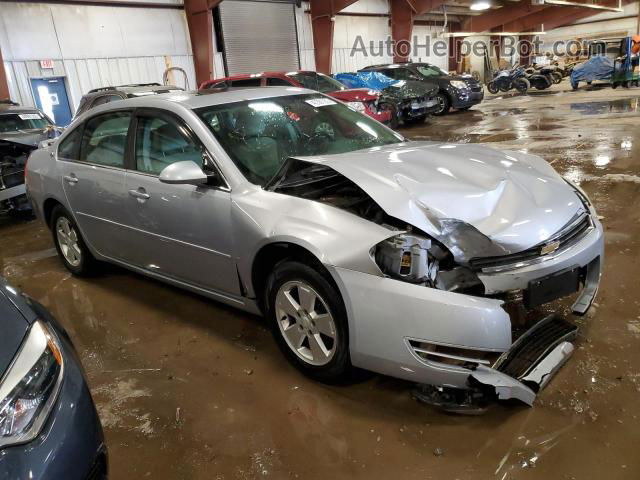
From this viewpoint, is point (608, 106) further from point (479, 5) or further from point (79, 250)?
point (479, 5)

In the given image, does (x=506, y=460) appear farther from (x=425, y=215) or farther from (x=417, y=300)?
(x=425, y=215)

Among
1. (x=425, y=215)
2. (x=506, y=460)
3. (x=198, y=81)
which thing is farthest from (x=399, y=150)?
(x=198, y=81)

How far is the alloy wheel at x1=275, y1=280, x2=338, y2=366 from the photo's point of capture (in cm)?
234

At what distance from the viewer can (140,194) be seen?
10.2 ft

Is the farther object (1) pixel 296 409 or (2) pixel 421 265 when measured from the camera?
(1) pixel 296 409

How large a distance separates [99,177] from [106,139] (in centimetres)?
31

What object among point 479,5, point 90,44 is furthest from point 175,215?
point 479,5

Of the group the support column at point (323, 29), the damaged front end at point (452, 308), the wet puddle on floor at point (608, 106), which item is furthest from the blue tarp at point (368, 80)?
the damaged front end at point (452, 308)

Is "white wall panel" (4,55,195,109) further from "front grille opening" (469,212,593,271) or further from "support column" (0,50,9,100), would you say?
"front grille opening" (469,212,593,271)

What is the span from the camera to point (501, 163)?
2.79 metres

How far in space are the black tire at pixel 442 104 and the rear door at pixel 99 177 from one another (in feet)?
36.4

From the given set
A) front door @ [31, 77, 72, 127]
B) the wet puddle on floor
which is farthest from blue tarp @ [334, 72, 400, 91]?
front door @ [31, 77, 72, 127]

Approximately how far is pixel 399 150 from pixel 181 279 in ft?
4.95

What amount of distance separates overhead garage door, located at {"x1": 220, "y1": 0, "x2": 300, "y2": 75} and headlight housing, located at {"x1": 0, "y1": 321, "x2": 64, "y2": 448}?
15.7 meters
